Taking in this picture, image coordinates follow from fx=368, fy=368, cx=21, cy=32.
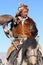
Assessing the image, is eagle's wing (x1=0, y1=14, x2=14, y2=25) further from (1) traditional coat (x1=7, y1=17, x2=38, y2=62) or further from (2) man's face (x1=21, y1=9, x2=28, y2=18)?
(2) man's face (x1=21, y1=9, x2=28, y2=18)

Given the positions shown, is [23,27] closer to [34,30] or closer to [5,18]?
[34,30]

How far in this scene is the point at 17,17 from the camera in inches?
463

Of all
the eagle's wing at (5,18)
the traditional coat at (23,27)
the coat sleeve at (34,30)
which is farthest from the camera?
the traditional coat at (23,27)

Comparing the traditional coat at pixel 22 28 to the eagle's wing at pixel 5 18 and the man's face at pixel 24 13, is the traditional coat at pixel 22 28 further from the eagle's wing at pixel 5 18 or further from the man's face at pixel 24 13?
the eagle's wing at pixel 5 18

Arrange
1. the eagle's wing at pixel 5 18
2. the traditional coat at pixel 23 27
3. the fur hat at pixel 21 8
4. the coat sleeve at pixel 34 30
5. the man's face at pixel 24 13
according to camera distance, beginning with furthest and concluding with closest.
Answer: the fur hat at pixel 21 8 → the man's face at pixel 24 13 → the traditional coat at pixel 23 27 → the coat sleeve at pixel 34 30 → the eagle's wing at pixel 5 18

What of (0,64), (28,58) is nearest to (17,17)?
(28,58)

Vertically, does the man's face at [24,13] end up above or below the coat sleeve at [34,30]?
above

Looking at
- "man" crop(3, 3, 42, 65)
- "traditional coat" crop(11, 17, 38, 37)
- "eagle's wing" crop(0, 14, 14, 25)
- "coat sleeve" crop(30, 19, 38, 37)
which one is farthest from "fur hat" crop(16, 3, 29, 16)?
"coat sleeve" crop(30, 19, 38, 37)

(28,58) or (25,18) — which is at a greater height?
(25,18)

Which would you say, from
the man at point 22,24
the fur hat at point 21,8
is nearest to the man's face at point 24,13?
the man at point 22,24

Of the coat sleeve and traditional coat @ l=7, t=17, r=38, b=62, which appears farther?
traditional coat @ l=7, t=17, r=38, b=62

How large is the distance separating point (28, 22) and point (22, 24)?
0.36 meters

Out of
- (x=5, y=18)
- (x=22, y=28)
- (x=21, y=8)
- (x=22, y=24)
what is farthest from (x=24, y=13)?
(x=5, y=18)

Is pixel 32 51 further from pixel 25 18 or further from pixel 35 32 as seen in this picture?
pixel 25 18
